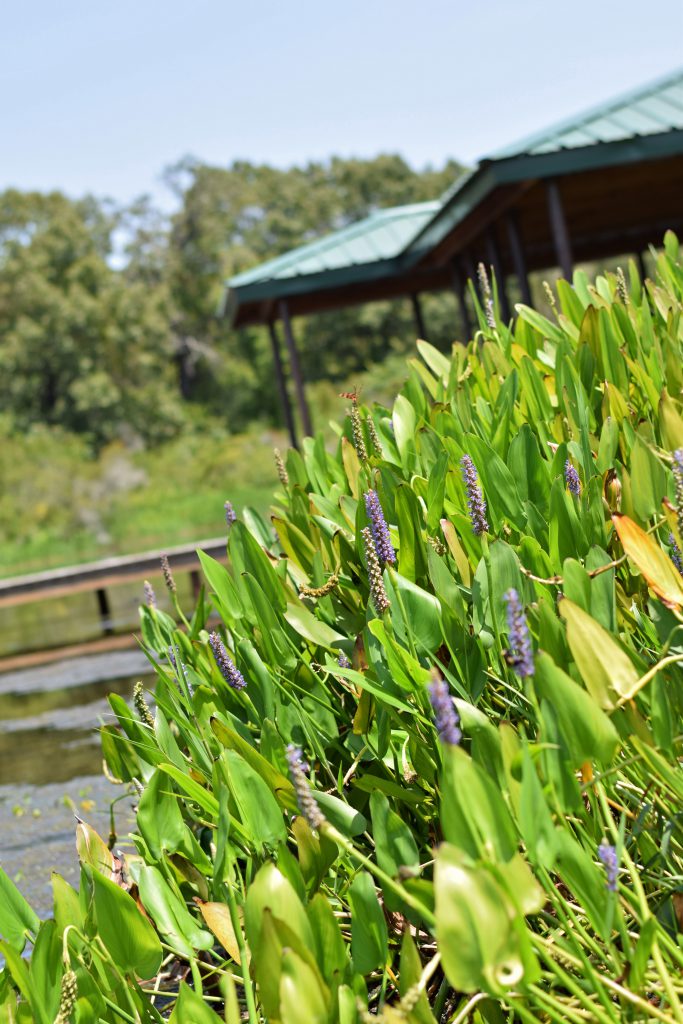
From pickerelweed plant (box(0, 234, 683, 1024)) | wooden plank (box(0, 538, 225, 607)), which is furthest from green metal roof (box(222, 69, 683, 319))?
pickerelweed plant (box(0, 234, 683, 1024))

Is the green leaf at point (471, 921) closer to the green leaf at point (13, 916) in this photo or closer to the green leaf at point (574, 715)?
the green leaf at point (574, 715)

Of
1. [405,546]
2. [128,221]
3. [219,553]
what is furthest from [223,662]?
[128,221]

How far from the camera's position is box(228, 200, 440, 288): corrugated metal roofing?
14.7 meters

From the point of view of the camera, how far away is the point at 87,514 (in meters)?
30.3

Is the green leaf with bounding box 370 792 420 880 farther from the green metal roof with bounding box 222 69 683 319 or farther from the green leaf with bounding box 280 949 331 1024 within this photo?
the green metal roof with bounding box 222 69 683 319

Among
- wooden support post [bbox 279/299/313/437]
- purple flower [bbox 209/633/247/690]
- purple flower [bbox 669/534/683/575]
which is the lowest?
purple flower [bbox 209/633/247/690]

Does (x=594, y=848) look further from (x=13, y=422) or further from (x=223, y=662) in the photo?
(x=13, y=422)

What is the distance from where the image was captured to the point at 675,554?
1839mm

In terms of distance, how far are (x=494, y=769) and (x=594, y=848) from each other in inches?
9.1

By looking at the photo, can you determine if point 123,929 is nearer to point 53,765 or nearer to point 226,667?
point 226,667

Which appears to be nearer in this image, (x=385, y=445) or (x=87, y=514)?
(x=385, y=445)

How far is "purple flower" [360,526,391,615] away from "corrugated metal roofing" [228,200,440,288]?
13.1 meters

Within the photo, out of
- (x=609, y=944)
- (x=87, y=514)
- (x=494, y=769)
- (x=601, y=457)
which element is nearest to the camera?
(x=609, y=944)

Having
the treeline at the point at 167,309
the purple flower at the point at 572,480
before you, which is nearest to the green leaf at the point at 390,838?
the purple flower at the point at 572,480
